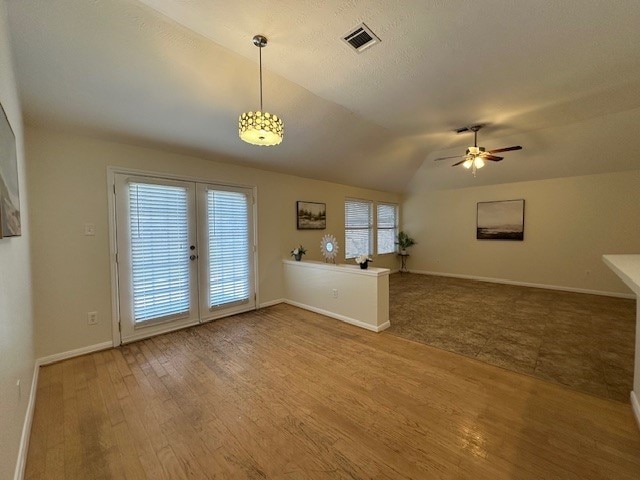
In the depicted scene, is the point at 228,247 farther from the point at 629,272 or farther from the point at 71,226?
the point at 629,272

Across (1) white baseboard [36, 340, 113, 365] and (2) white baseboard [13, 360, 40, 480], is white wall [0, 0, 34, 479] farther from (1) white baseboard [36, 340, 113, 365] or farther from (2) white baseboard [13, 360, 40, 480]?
(1) white baseboard [36, 340, 113, 365]

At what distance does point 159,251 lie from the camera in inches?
132

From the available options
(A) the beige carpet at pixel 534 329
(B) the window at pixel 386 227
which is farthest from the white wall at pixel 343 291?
(B) the window at pixel 386 227

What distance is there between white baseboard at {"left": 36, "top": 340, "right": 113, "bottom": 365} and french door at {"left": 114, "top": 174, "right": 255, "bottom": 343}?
18cm

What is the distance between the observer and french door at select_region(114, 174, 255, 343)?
3146 mm

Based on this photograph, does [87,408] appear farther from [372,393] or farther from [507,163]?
[507,163]

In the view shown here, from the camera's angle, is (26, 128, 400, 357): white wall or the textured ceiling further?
(26, 128, 400, 357): white wall

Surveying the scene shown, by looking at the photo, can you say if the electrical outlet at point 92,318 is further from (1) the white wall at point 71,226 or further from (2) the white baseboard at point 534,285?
(2) the white baseboard at point 534,285

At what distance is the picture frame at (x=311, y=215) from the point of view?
504 cm

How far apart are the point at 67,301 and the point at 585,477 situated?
4523 millimetres

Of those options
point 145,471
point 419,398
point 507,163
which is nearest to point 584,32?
point 419,398

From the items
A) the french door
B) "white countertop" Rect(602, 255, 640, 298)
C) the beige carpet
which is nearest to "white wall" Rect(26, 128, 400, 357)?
the french door

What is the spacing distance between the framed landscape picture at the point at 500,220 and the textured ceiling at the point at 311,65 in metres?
2.50

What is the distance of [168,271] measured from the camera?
3.44 meters
